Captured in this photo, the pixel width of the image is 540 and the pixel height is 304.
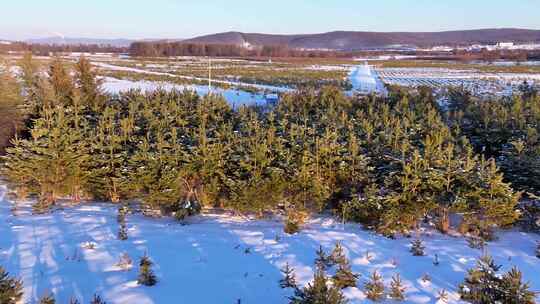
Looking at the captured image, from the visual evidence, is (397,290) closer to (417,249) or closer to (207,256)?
(417,249)

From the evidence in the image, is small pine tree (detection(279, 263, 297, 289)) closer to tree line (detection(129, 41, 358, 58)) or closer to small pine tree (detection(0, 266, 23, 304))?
small pine tree (detection(0, 266, 23, 304))

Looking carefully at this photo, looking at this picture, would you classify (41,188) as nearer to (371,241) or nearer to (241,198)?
(241,198)

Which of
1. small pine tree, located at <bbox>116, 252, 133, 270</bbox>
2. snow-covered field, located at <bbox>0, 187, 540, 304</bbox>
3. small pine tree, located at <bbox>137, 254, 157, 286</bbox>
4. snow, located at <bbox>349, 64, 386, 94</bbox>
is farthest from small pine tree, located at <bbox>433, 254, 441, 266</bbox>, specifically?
snow, located at <bbox>349, 64, 386, 94</bbox>

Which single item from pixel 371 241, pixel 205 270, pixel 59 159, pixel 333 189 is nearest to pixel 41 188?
pixel 59 159

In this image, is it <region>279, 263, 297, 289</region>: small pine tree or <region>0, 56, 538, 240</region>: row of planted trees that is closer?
<region>279, 263, 297, 289</region>: small pine tree

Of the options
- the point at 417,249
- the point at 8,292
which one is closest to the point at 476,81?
the point at 417,249

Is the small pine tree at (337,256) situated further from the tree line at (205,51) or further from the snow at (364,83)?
the tree line at (205,51)
